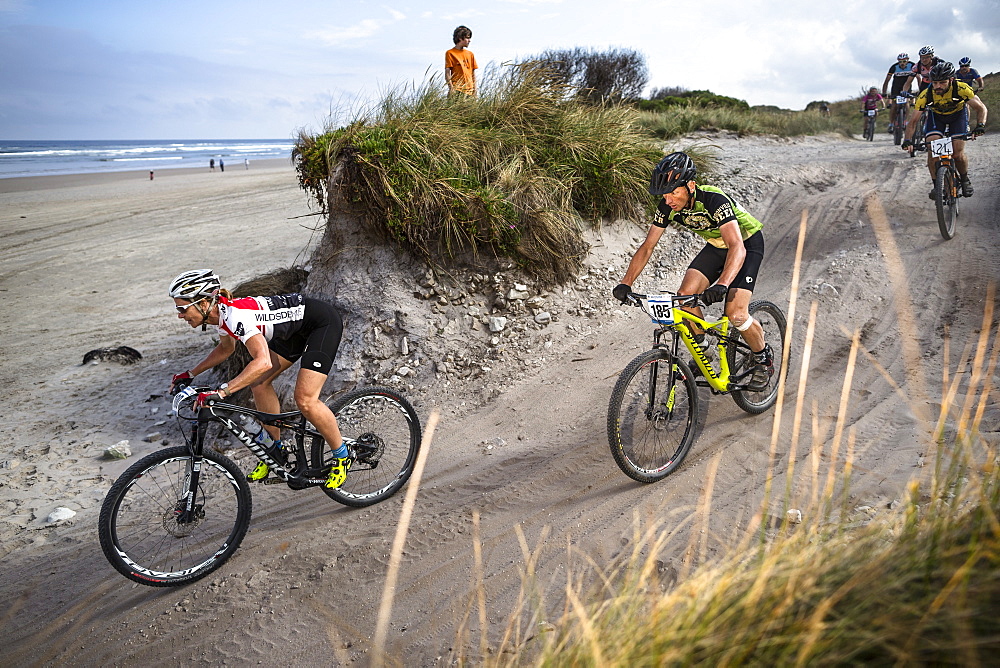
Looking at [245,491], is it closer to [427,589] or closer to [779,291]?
[427,589]

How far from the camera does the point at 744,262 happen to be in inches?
211

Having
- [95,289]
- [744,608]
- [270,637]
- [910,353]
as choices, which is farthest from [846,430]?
[95,289]

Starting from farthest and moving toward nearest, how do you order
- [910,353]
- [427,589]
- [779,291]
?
[779,291]
[910,353]
[427,589]

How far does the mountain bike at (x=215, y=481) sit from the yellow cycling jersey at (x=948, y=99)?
9188 millimetres

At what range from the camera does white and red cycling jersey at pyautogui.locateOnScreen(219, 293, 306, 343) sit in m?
4.27

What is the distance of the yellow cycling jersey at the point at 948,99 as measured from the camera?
9.05 metres

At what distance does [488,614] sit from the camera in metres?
3.58

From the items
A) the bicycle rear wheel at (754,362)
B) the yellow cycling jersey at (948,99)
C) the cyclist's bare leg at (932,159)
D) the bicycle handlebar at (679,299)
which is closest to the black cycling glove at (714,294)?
the bicycle handlebar at (679,299)

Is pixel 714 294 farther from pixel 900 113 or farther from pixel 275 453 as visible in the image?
pixel 900 113

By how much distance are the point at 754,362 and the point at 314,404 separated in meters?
3.73

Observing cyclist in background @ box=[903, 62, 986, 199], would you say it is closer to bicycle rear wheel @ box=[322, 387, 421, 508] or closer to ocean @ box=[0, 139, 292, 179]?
bicycle rear wheel @ box=[322, 387, 421, 508]

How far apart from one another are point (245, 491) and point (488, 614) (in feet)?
6.46

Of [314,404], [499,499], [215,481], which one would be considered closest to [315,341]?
[314,404]

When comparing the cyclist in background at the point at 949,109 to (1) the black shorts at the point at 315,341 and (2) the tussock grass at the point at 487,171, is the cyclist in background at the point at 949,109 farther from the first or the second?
(1) the black shorts at the point at 315,341
